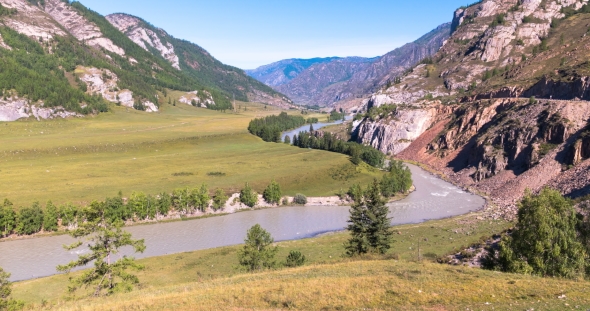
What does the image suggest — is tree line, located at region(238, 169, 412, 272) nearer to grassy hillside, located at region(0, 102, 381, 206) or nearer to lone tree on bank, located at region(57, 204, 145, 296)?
lone tree on bank, located at region(57, 204, 145, 296)

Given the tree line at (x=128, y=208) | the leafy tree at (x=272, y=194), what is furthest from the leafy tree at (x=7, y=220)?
the leafy tree at (x=272, y=194)

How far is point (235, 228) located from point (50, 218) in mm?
37376

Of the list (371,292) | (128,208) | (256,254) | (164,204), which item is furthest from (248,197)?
(371,292)

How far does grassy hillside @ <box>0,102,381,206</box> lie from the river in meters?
13.8

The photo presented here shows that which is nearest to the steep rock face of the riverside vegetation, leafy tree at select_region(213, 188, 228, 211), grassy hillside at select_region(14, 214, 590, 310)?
leafy tree at select_region(213, 188, 228, 211)

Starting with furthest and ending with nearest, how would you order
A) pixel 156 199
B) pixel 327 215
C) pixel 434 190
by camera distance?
1. pixel 434 190
2. pixel 327 215
3. pixel 156 199

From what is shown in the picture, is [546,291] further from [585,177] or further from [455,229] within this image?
[585,177]

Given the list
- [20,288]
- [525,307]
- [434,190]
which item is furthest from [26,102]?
[525,307]

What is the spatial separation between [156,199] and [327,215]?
139 feet

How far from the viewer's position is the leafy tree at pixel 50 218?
235ft

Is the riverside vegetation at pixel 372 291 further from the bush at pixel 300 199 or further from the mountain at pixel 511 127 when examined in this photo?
the bush at pixel 300 199

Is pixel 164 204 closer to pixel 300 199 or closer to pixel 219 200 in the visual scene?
pixel 219 200

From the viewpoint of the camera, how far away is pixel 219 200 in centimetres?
9062

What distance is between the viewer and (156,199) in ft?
279
